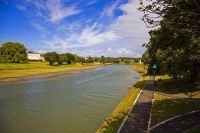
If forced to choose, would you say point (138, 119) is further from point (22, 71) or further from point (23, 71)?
point (23, 71)

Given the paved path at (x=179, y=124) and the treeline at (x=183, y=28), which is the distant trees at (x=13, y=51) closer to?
the paved path at (x=179, y=124)

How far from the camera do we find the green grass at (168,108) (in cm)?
1649

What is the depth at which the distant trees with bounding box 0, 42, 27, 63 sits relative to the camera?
11606 cm

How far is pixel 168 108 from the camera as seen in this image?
19203mm

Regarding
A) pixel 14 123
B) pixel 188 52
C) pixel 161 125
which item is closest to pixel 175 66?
pixel 188 52

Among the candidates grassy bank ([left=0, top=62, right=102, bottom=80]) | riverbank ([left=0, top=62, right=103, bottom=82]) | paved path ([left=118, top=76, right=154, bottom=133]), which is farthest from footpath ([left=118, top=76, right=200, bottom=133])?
grassy bank ([left=0, top=62, right=102, bottom=80])

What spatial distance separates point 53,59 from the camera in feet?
408

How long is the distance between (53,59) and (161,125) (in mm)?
115142

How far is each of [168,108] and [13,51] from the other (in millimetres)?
115086

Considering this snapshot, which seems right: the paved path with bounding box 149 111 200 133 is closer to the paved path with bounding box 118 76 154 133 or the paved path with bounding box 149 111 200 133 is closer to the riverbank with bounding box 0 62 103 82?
the paved path with bounding box 118 76 154 133

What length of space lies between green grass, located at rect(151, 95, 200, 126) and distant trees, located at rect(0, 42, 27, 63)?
108 metres

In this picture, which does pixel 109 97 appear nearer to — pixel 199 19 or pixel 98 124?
pixel 98 124

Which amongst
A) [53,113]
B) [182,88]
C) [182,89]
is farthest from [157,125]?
[53,113]

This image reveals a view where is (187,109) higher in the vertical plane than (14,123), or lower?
higher
